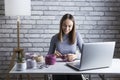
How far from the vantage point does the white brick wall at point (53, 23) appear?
3451 millimetres

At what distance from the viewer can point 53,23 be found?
3482mm

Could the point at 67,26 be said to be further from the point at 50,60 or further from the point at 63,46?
the point at 50,60

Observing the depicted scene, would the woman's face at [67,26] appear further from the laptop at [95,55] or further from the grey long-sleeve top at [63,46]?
the laptop at [95,55]

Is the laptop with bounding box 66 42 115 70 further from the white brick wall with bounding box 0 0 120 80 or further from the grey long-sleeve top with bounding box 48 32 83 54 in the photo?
the white brick wall with bounding box 0 0 120 80

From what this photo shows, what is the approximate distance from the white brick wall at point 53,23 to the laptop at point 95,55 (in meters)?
1.33

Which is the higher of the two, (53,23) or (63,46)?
(53,23)

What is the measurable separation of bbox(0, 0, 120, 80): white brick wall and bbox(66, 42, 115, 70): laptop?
133cm

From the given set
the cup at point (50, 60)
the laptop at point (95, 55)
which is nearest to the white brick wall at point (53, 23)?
the cup at point (50, 60)

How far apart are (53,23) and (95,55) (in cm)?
148

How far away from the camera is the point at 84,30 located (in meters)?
3.51

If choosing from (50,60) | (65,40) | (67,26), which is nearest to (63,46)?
(65,40)

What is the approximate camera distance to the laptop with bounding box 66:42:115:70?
6.81 ft

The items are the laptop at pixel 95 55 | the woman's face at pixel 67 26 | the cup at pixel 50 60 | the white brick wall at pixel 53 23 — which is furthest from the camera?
the white brick wall at pixel 53 23

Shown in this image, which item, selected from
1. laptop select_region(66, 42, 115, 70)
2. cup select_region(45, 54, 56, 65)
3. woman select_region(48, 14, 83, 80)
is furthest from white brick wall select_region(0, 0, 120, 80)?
laptop select_region(66, 42, 115, 70)
